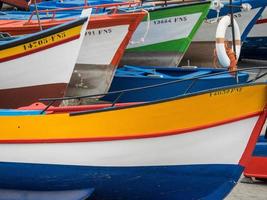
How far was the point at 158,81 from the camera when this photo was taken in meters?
9.63

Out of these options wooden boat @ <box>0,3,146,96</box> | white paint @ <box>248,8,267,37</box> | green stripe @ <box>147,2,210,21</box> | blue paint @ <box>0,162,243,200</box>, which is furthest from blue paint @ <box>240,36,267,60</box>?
blue paint @ <box>0,162,243,200</box>

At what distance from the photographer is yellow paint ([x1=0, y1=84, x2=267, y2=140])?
5184 millimetres


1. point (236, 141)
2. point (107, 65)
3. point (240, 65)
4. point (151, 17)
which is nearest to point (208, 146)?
point (236, 141)

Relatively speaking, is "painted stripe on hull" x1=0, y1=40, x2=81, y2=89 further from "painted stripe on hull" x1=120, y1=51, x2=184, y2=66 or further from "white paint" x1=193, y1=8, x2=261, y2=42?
"white paint" x1=193, y1=8, x2=261, y2=42

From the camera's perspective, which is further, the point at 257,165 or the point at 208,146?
the point at 257,165

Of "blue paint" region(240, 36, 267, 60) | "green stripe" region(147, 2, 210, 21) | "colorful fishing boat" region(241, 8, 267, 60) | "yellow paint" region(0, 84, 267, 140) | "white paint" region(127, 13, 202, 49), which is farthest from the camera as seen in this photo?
"blue paint" region(240, 36, 267, 60)

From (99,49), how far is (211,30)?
13.7 feet

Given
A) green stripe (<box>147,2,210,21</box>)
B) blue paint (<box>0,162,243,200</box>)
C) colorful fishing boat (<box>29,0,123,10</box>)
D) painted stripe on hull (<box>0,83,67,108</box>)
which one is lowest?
blue paint (<box>0,162,243,200</box>)

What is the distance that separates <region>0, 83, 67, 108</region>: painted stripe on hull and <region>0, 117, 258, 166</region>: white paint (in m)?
2.36

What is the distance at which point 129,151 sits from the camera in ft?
17.5

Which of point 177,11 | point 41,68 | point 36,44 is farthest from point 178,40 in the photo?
point 36,44

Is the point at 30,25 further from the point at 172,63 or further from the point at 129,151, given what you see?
the point at 129,151

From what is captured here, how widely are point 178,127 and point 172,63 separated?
241 inches

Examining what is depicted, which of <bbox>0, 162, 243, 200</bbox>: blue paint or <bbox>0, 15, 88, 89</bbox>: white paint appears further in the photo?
<bbox>0, 15, 88, 89</bbox>: white paint
